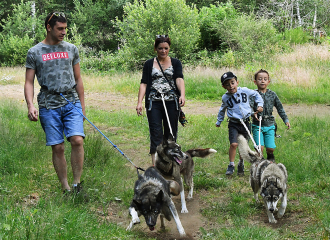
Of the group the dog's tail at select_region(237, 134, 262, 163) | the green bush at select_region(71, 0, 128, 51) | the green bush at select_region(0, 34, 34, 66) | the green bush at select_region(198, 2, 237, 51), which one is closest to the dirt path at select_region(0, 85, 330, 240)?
the dog's tail at select_region(237, 134, 262, 163)

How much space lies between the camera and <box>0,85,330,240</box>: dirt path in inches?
169

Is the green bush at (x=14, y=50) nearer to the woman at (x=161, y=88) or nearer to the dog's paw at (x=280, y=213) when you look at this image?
the woman at (x=161, y=88)

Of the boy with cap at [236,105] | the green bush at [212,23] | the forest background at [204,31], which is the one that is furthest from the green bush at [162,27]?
the boy with cap at [236,105]


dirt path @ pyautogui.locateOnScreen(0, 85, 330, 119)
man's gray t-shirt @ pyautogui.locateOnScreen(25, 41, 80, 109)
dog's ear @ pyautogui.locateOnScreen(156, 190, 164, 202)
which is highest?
man's gray t-shirt @ pyautogui.locateOnScreen(25, 41, 80, 109)

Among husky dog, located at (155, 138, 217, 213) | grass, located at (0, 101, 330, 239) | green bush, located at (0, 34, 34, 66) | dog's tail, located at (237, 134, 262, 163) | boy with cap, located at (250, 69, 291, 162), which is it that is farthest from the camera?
green bush, located at (0, 34, 34, 66)

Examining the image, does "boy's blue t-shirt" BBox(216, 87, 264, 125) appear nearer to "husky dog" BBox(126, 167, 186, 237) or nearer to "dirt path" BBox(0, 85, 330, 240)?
"dirt path" BBox(0, 85, 330, 240)

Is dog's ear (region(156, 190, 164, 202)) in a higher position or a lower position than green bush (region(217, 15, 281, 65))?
lower

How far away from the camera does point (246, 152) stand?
538 cm

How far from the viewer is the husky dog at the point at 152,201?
379 cm

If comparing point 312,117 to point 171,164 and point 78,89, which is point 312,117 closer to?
point 171,164

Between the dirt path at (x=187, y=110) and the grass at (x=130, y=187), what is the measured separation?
0.36 ft

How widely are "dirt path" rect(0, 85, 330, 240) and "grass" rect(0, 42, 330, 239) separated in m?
0.11

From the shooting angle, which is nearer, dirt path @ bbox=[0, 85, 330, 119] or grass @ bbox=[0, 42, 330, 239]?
grass @ bbox=[0, 42, 330, 239]

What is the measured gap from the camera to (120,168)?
6301mm
